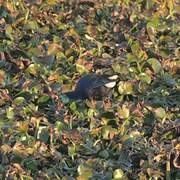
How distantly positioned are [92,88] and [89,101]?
0.18ft

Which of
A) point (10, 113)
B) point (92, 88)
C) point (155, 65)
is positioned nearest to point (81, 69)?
point (92, 88)

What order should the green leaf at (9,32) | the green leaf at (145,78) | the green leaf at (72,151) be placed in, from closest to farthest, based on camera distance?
1. the green leaf at (72,151)
2. the green leaf at (145,78)
3. the green leaf at (9,32)

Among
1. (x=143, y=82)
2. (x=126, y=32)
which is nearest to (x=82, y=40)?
(x=126, y=32)

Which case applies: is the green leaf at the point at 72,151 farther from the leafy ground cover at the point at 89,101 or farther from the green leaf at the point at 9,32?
the green leaf at the point at 9,32

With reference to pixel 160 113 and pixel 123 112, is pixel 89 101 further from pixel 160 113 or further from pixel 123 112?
pixel 160 113

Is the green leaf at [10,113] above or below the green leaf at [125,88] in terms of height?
below

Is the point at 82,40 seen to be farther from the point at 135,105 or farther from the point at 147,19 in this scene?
the point at 135,105

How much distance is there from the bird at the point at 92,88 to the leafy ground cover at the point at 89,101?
0.10 feet

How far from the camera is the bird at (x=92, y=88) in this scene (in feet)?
7.82

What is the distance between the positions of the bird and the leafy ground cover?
31 mm

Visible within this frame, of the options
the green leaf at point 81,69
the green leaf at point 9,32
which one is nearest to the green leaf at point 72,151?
the green leaf at point 81,69

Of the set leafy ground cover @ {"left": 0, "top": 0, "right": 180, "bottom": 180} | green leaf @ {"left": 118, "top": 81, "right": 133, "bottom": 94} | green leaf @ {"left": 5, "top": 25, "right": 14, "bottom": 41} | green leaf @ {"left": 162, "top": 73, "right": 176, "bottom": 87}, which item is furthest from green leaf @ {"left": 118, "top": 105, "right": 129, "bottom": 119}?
green leaf @ {"left": 5, "top": 25, "right": 14, "bottom": 41}

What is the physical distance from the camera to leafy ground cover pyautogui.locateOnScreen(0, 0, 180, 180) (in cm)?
206

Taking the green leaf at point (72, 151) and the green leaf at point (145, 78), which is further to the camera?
the green leaf at point (145, 78)
